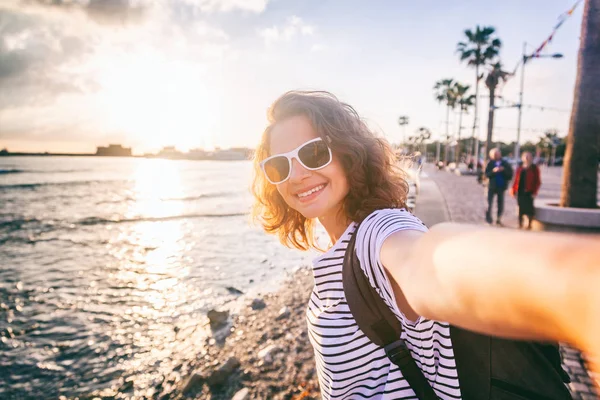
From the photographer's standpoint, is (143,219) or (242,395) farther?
(143,219)

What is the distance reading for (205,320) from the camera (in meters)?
6.48

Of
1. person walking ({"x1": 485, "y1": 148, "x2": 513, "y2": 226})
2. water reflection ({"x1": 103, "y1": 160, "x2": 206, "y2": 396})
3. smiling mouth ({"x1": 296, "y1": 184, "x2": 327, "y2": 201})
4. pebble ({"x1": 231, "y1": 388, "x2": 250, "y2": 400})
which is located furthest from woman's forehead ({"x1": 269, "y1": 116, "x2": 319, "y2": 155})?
person walking ({"x1": 485, "y1": 148, "x2": 513, "y2": 226})

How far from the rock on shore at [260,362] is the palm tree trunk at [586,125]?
21.3ft

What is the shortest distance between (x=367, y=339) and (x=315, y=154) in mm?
893

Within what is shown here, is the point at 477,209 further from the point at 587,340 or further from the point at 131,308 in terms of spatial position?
the point at 587,340

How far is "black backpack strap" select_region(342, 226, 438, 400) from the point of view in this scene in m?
1.11

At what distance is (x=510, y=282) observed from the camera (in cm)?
58

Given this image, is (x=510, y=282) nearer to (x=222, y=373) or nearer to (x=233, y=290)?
(x=222, y=373)

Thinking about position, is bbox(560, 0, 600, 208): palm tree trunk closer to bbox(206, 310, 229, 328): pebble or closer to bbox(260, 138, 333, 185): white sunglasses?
bbox(206, 310, 229, 328): pebble

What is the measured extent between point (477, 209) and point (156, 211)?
71.5 feet

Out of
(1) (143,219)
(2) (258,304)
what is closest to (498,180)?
(2) (258,304)

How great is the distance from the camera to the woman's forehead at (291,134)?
1.73 m

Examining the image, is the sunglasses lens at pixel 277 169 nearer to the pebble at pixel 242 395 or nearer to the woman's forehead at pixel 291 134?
the woman's forehead at pixel 291 134

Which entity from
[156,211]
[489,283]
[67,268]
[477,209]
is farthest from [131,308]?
[156,211]
